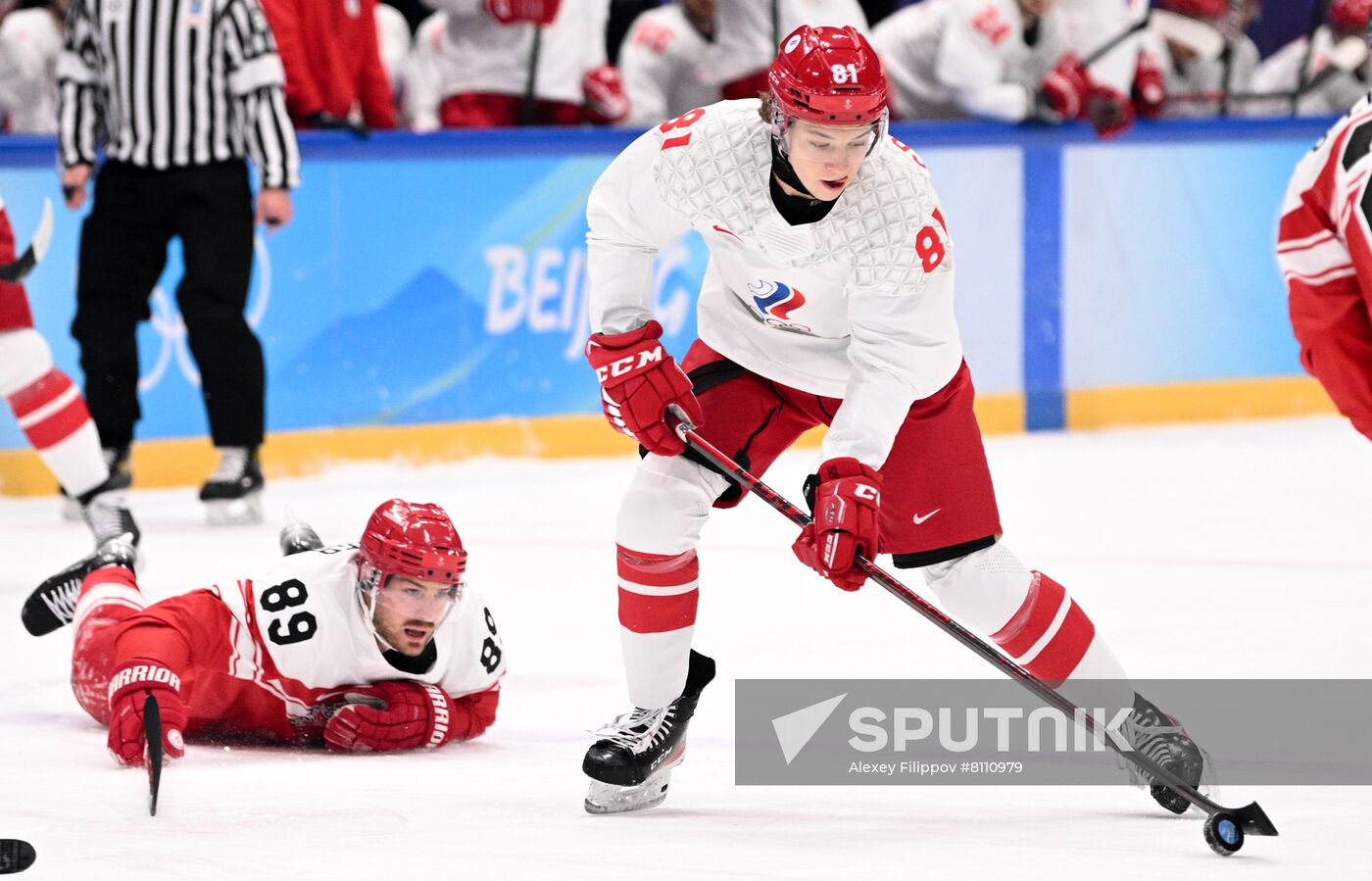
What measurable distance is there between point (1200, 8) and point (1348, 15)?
642 millimetres

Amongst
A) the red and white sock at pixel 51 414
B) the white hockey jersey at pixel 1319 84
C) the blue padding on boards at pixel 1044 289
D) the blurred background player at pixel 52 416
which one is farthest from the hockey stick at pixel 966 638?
the white hockey jersey at pixel 1319 84

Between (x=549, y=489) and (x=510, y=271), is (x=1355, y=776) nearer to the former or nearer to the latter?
(x=549, y=489)

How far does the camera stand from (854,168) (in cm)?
279

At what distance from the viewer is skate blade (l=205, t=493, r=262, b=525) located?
575cm

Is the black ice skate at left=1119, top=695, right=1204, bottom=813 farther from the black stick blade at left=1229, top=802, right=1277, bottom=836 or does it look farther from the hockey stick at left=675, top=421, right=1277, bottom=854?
the black stick blade at left=1229, top=802, right=1277, bottom=836

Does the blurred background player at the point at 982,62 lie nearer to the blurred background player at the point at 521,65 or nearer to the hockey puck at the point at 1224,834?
the blurred background player at the point at 521,65

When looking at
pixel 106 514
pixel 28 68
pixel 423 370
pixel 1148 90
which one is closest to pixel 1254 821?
pixel 106 514

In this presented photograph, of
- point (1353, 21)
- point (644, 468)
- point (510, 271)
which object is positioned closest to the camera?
point (644, 468)

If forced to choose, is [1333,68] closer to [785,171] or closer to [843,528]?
[785,171]

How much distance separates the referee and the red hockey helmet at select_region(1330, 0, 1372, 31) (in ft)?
15.5

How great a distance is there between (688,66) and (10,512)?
283 cm

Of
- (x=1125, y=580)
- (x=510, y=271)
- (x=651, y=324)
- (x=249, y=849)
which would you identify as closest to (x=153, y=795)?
(x=249, y=849)

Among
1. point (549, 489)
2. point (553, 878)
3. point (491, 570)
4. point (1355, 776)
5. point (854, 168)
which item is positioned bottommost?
point (549, 489)

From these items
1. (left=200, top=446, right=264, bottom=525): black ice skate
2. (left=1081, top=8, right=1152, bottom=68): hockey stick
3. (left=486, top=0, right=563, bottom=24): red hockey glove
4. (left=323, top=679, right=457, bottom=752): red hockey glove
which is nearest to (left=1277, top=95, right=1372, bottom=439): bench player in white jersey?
(left=323, top=679, right=457, bottom=752): red hockey glove
